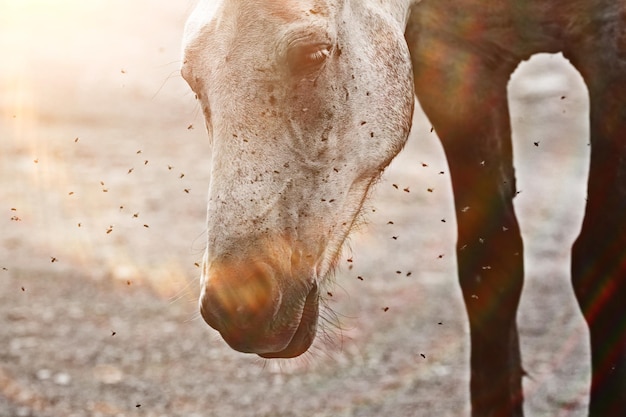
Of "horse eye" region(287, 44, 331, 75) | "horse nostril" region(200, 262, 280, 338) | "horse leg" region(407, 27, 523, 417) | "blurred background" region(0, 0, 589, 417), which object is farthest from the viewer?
"blurred background" region(0, 0, 589, 417)

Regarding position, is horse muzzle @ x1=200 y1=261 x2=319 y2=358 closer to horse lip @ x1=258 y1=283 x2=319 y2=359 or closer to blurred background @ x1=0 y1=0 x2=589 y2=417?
horse lip @ x1=258 y1=283 x2=319 y2=359

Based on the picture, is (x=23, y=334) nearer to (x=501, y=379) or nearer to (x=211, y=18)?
(x=501, y=379)

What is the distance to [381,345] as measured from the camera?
4.58 metres

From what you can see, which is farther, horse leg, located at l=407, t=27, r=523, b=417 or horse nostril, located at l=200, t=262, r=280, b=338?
horse leg, located at l=407, t=27, r=523, b=417

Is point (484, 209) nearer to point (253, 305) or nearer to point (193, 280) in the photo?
point (193, 280)

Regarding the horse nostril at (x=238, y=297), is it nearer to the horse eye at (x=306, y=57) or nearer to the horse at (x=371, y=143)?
the horse at (x=371, y=143)

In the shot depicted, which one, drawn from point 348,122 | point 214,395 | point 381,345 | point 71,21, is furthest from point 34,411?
point 71,21

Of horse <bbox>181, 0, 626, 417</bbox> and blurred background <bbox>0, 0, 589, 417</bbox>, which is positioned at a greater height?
horse <bbox>181, 0, 626, 417</bbox>

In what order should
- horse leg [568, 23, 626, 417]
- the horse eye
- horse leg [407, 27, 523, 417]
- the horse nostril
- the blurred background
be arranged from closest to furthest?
the horse nostril
the horse eye
horse leg [568, 23, 626, 417]
horse leg [407, 27, 523, 417]
the blurred background

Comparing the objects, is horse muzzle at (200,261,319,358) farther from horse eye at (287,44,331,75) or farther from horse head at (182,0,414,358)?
horse eye at (287,44,331,75)

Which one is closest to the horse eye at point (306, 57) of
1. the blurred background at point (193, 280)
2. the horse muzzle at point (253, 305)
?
the horse muzzle at point (253, 305)

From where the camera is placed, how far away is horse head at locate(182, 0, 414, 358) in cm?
229

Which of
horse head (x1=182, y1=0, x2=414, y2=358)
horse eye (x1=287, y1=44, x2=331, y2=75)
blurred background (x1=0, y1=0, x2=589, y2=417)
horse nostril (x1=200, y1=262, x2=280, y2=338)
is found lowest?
blurred background (x1=0, y1=0, x2=589, y2=417)

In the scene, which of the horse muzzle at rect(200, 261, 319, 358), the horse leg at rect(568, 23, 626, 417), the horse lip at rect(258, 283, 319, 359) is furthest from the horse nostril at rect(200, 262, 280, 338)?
the horse leg at rect(568, 23, 626, 417)
